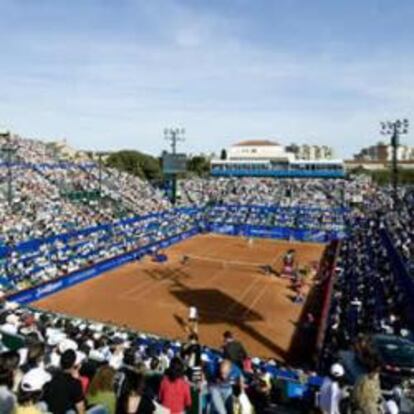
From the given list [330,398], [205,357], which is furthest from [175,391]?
[205,357]

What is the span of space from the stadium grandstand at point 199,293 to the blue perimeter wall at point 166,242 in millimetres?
115

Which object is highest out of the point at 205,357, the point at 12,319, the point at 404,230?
the point at 12,319

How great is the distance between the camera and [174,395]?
728cm

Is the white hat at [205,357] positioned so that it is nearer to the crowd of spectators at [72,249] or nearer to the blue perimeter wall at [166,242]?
the blue perimeter wall at [166,242]

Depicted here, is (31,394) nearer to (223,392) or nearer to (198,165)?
(223,392)

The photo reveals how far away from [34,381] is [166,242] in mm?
38734

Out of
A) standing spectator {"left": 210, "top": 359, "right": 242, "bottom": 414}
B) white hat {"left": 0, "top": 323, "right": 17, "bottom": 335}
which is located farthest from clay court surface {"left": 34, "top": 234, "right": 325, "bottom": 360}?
standing spectator {"left": 210, "top": 359, "right": 242, "bottom": 414}

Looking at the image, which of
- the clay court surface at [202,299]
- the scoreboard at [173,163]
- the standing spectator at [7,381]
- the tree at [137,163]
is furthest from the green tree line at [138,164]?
the standing spectator at [7,381]

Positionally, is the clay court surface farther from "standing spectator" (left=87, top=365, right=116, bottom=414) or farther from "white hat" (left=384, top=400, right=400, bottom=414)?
"standing spectator" (left=87, top=365, right=116, bottom=414)

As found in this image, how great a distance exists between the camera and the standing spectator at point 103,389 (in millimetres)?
6777

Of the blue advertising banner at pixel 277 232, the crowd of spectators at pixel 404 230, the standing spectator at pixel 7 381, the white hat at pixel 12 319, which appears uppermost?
the standing spectator at pixel 7 381

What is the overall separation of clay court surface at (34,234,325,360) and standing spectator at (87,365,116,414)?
14320 mm

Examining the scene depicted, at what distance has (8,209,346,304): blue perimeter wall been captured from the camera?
91.1ft

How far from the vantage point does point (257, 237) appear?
51156mm
